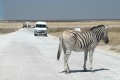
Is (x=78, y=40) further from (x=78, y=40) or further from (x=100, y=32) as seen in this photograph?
(x=100, y=32)

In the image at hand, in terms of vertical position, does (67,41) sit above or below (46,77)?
above

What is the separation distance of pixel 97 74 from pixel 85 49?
4.88 feet

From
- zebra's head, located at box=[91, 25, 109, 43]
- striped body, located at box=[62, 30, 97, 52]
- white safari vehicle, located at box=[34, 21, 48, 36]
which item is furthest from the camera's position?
white safari vehicle, located at box=[34, 21, 48, 36]

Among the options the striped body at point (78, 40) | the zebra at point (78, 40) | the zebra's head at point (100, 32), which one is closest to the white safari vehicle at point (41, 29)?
the zebra's head at point (100, 32)

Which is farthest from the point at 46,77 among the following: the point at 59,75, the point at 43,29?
the point at 43,29

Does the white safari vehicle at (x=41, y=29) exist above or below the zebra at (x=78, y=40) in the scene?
below

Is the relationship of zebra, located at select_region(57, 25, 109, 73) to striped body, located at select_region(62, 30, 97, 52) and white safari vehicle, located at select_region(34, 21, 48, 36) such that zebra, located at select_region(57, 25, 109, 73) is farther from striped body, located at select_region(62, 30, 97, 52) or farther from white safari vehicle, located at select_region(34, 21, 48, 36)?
white safari vehicle, located at select_region(34, 21, 48, 36)

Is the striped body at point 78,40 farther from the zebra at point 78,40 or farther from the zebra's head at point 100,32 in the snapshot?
the zebra's head at point 100,32

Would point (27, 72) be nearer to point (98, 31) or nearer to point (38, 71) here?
point (38, 71)

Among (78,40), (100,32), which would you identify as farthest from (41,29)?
(78,40)

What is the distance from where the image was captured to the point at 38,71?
13430 mm

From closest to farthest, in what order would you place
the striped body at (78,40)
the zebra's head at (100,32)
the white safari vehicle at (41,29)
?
the striped body at (78,40), the zebra's head at (100,32), the white safari vehicle at (41,29)

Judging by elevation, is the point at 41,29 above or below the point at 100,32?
below

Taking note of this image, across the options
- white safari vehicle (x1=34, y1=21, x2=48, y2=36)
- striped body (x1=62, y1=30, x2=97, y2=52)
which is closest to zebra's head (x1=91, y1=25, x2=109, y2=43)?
striped body (x1=62, y1=30, x2=97, y2=52)
